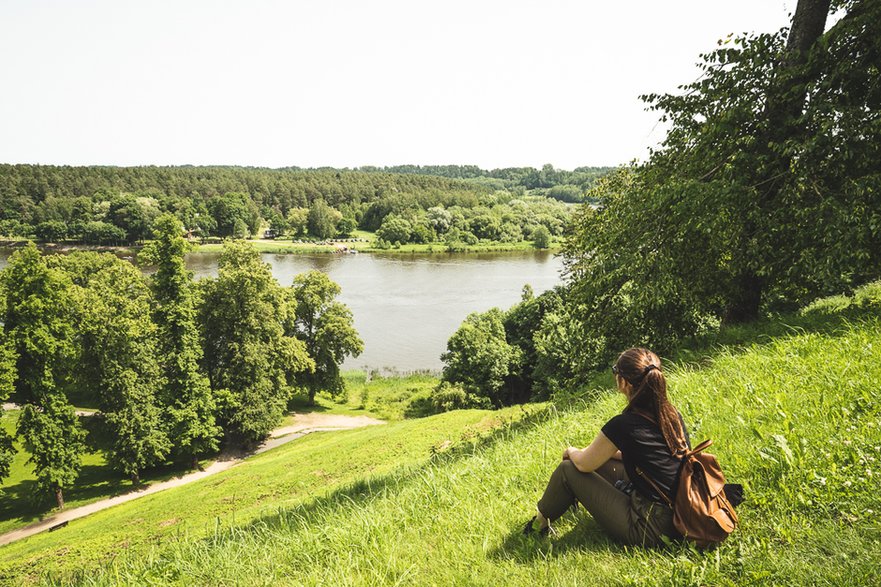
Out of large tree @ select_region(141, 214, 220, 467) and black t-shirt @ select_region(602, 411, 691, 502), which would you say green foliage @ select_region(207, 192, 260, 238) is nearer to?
large tree @ select_region(141, 214, 220, 467)

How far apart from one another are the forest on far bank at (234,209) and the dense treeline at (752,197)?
4099 inches

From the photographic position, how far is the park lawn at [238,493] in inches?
505

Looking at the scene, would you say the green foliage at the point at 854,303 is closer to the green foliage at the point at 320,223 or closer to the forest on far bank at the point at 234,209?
the forest on far bank at the point at 234,209

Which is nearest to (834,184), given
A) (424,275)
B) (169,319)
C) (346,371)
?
(169,319)

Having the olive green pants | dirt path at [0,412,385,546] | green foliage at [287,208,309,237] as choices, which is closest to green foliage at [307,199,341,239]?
green foliage at [287,208,309,237]

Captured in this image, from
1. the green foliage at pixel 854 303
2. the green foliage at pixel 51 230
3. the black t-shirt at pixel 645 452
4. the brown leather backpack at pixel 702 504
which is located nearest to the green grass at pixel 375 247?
the green foliage at pixel 51 230

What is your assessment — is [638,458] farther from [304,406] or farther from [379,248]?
[379,248]

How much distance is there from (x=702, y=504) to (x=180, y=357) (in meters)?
26.4

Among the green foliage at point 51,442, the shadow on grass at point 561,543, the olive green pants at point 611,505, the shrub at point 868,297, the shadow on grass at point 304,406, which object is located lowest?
the shadow on grass at point 304,406

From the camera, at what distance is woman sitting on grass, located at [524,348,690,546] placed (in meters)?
3.54

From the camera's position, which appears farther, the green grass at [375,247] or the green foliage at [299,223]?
the green foliage at [299,223]

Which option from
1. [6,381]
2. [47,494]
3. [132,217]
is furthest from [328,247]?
[6,381]

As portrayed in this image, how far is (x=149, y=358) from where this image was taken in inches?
948

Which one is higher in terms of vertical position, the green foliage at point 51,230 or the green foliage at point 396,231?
the green foliage at point 396,231
